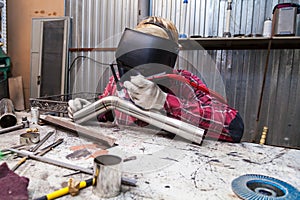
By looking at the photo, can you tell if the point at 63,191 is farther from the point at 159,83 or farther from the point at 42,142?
the point at 159,83

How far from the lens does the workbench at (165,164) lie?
51cm

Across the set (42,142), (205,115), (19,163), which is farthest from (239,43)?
(19,163)

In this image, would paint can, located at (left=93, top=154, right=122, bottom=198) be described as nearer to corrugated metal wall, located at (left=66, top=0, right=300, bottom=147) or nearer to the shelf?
the shelf

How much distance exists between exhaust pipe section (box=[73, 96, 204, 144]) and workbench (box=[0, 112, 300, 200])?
0.04 metres

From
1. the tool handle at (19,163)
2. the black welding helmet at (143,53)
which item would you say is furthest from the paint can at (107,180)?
the black welding helmet at (143,53)

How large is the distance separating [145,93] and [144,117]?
98 mm

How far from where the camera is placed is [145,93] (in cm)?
89

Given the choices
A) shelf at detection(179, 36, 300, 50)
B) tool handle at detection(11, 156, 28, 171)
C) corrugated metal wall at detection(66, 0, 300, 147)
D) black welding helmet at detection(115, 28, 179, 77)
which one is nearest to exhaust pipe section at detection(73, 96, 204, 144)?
black welding helmet at detection(115, 28, 179, 77)

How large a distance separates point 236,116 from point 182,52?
1296 millimetres

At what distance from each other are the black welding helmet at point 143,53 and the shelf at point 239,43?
2.91 feet

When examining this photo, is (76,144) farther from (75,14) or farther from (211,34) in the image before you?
(75,14)

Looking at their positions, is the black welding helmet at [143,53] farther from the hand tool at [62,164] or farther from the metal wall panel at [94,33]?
the metal wall panel at [94,33]

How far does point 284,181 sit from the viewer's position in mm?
573

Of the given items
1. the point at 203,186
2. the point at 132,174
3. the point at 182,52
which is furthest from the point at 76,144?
the point at 182,52
